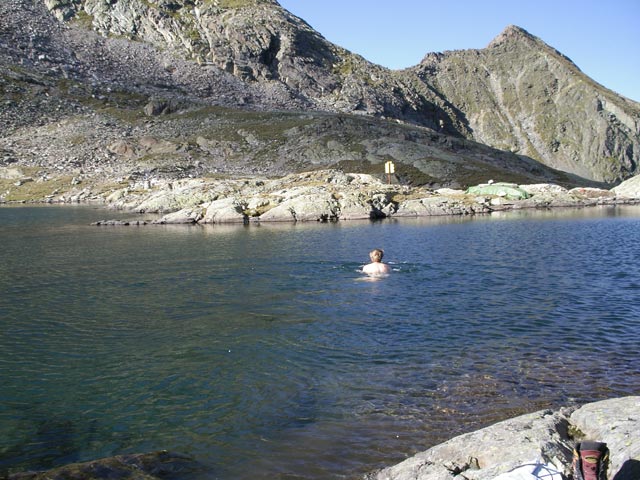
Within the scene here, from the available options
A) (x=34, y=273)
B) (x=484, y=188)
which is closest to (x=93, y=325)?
(x=34, y=273)

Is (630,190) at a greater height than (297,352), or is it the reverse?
(630,190)

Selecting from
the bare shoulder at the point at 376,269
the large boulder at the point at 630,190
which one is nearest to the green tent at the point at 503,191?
the large boulder at the point at 630,190

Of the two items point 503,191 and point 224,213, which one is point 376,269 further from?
point 503,191

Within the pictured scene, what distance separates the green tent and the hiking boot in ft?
264

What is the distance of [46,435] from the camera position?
11477 millimetres

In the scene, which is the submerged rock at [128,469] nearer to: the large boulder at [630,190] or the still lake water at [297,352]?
the still lake water at [297,352]

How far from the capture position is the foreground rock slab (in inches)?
315

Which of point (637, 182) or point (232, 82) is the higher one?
point (232, 82)

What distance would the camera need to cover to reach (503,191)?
280 ft

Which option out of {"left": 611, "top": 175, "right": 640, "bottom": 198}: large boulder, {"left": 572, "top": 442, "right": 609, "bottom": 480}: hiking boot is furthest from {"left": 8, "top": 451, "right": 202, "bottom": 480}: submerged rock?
{"left": 611, "top": 175, "right": 640, "bottom": 198}: large boulder

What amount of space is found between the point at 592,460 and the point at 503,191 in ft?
273

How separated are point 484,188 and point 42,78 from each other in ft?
454

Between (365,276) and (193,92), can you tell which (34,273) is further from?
(193,92)

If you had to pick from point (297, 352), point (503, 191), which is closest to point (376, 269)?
point (297, 352)
